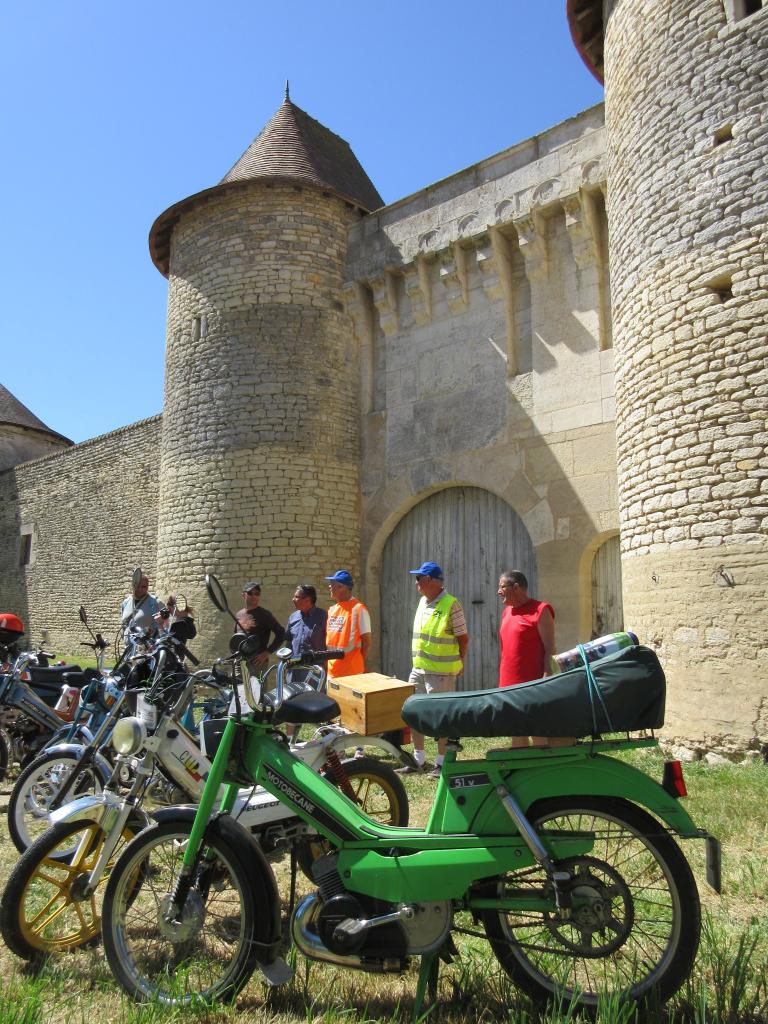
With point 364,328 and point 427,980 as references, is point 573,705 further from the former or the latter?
point 364,328

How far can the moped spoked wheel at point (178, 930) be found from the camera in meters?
2.27

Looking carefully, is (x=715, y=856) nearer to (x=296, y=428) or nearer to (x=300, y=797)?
(x=300, y=797)

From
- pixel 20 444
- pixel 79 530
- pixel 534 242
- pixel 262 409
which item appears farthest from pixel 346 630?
pixel 20 444

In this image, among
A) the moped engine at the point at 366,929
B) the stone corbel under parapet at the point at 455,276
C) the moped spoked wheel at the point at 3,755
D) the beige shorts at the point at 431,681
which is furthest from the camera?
the stone corbel under parapet at the point at 455,276

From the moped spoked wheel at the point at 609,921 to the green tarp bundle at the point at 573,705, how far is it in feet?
0.78

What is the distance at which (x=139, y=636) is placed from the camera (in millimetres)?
3832

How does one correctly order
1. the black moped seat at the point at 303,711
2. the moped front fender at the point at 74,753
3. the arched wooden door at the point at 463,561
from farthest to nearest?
the arched wooden door at the point at 463,561, the moped front fender at the point at 74,753, the black moped seat at the point at 303,711

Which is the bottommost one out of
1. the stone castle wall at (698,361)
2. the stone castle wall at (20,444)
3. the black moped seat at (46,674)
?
the black moped seat at (46,674)

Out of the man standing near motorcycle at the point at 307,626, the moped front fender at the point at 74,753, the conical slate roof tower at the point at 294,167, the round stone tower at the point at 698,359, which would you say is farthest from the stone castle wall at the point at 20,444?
the moped front fender at the point at 74,753

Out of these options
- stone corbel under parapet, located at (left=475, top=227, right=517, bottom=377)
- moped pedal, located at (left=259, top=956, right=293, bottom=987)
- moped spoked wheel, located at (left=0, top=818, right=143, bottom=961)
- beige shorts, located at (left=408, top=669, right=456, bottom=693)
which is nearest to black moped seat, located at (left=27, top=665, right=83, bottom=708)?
beige shorts, located at (left=408, top=669, right=456, bottom=693)

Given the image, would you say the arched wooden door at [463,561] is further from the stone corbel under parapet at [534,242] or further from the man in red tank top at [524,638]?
the man in red tank top at [524,638]

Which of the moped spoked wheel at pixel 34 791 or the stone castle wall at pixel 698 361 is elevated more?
the stone castle wall at pixel 698 361

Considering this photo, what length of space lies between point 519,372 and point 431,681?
5198 millimetres

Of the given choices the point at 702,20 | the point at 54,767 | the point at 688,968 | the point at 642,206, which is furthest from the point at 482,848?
the point at 702,20
